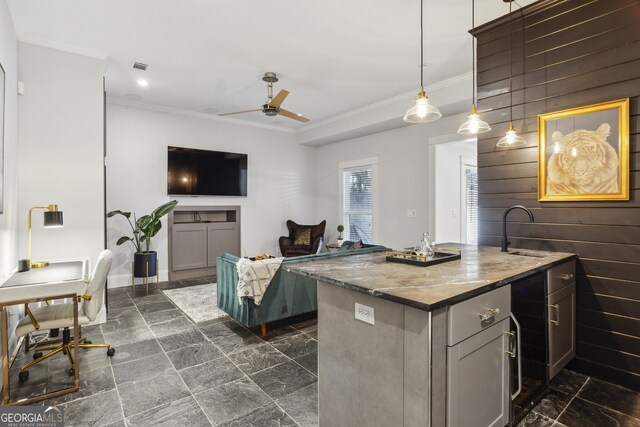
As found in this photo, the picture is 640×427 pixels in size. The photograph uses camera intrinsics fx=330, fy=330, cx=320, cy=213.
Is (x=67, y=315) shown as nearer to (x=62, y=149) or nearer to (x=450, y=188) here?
(x=62, y=149)

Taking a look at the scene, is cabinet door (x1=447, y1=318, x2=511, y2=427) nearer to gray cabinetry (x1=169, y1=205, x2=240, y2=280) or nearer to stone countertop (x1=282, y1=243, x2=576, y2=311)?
stone countertop (x1=282, y1=243, x2=576, y2=311)

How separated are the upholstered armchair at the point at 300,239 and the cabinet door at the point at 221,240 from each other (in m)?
0.89

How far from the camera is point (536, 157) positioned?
2.72 m

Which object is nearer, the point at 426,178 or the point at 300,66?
the point at 300,66

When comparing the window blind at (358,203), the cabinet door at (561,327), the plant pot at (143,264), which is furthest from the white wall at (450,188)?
the plant pot at (143,264)

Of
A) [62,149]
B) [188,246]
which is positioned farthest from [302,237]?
[62,149]

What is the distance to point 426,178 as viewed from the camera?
5.29m

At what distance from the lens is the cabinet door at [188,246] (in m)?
5.68

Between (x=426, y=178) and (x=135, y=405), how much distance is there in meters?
4.65

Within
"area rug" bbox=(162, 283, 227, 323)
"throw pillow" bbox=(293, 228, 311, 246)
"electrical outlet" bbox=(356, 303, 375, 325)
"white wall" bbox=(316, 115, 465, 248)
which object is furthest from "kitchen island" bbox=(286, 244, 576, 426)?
"throw pillow" bbox=(293, 228, 311, 246)

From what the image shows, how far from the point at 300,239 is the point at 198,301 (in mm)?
2744

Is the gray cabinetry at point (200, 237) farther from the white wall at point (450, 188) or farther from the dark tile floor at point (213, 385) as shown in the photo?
the white wall at point (450, 188)

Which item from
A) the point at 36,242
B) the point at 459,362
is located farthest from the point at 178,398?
the point at 36,242

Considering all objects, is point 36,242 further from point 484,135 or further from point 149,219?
point 484,135
